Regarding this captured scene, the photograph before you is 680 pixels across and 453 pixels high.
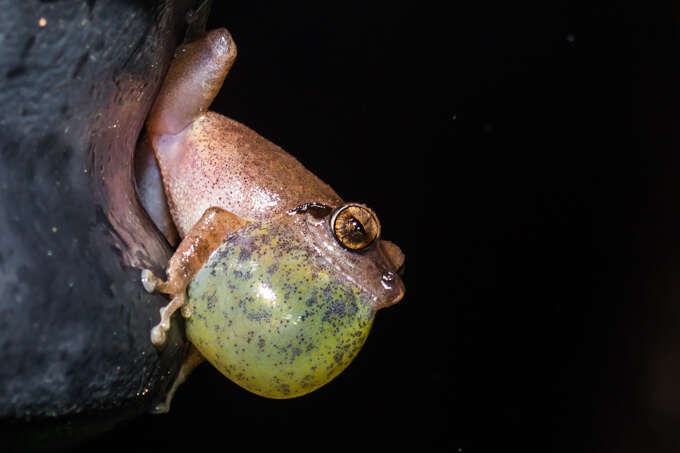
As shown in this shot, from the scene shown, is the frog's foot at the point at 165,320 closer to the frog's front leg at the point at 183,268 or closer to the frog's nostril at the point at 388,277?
the frog's front leg at the point at 183,268

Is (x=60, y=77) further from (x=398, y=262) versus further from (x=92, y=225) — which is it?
(x=398, y=262)

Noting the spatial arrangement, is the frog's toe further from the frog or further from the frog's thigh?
the frog's thigh

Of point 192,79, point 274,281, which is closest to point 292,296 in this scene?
point 274,281

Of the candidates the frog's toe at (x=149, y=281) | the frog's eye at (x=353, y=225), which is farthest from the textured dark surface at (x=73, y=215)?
the frog's eye at (x=353, y=225)

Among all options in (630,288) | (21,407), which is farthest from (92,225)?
(630,288)

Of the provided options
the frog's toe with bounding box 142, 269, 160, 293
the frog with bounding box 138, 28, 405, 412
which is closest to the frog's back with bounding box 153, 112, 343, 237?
the frog with bounding box 138, 28, 405, 412

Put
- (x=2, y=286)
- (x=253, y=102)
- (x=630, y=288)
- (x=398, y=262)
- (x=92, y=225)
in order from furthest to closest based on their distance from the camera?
(x=630, y=288), (x=253, y=102), (x=398, y=262), (x=92, y=225), (x=2, y=286)
